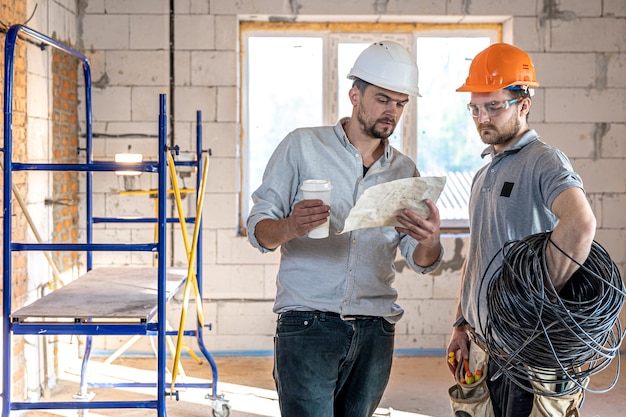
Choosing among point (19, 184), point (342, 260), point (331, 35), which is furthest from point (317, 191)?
point (331, 35)

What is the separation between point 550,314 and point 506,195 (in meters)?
0.42

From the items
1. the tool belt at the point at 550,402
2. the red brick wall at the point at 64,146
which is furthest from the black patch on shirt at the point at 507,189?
the red brick wall at the point at 64,146

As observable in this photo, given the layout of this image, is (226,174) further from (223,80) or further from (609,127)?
(609,127)

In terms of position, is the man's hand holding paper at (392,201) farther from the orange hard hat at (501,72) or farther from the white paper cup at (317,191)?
the orange hard hat at (501,72)

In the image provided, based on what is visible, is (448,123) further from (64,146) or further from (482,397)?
(482,397)

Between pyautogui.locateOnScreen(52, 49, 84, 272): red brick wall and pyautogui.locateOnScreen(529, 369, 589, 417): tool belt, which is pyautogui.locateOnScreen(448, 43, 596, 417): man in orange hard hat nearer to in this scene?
pyautogui.locateOnScreen(529, 369, 589, 417): tool belt

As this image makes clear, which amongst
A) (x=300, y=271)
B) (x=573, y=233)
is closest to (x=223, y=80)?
(x=300, y=271)

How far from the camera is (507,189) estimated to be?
A: 2.20 metres

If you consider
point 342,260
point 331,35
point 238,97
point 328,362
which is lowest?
point 328,362

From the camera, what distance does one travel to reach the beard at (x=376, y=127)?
2.32 metres

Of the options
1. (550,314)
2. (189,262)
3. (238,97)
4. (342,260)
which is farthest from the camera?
(238,97)

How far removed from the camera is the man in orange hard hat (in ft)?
6.59

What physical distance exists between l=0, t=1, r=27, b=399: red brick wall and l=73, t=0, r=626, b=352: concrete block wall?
1214 millimetres

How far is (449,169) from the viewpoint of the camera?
18.4 ft
